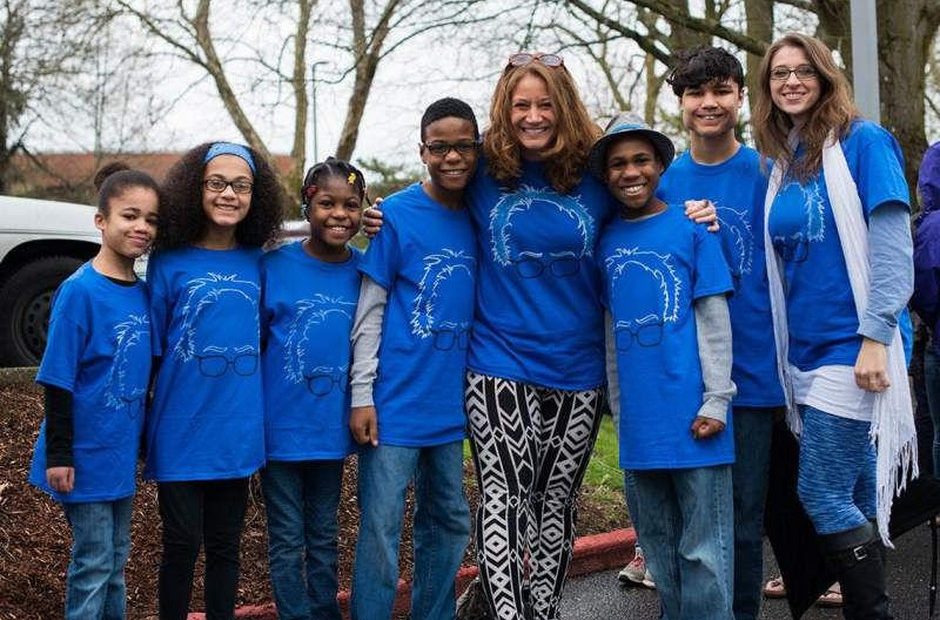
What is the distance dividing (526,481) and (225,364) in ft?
3.64

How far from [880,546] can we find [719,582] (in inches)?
22.2

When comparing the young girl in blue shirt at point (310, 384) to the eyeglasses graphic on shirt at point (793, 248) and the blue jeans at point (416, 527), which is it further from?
the eyeglasses graphic on shirt at point (793, 248)

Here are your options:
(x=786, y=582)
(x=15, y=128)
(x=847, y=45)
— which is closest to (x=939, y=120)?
(x=847, y=45)

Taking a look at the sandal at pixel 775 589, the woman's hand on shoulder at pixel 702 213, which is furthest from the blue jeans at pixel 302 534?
the sandal at pixel 775 589

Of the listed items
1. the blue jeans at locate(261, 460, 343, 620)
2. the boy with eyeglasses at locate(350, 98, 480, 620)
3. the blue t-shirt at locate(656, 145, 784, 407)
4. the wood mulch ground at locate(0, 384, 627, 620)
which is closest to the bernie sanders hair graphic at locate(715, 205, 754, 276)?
the blue t-shirt at locate(656, 145, 784, 407)

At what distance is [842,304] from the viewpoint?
363 centimetres

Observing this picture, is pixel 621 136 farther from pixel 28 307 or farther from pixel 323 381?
pixel 28 307

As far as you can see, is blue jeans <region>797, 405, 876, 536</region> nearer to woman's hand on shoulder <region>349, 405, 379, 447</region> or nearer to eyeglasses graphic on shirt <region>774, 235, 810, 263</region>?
eyeglasses graphic on shirt <region>774, 235, 810, 263</region>

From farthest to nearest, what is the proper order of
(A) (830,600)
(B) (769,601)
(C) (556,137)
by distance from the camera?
(B) (769,601) → (A) (830,600) → (C) (556,137)

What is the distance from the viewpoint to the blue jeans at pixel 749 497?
3.97 meters

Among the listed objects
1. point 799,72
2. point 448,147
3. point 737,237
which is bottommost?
point 737,237

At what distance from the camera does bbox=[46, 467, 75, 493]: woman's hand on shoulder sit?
137 inches

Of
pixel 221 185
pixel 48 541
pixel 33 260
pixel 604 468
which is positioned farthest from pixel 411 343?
pixel 33 260

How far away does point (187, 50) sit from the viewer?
16219 mm
